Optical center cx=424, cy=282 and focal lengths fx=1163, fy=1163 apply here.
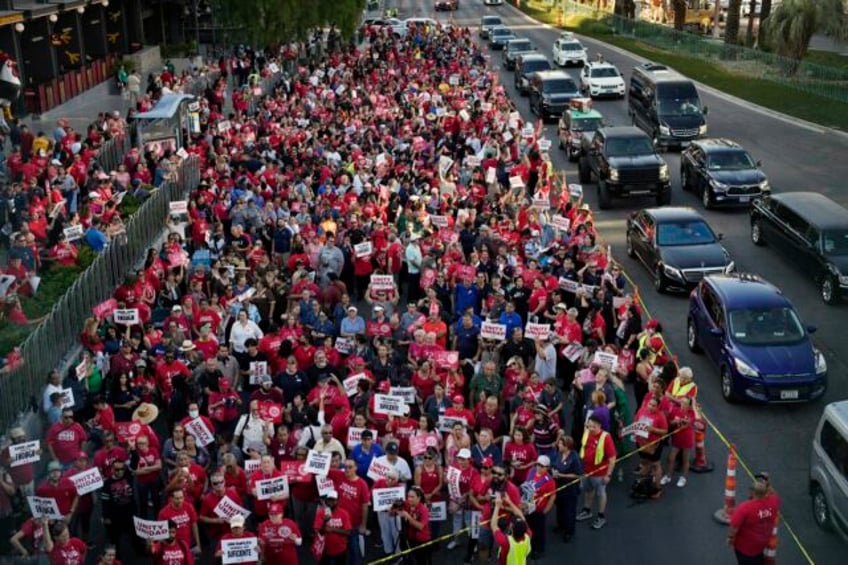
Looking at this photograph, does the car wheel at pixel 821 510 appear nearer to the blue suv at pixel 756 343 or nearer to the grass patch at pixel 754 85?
the blue suv at pixel 756 343

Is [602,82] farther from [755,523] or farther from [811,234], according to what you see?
[755,523]

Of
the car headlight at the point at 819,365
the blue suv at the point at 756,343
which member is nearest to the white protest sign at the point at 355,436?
the blue suv at the point at 756,343

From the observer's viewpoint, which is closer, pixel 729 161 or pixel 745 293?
pixel 745 293

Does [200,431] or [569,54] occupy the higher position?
[200,431]

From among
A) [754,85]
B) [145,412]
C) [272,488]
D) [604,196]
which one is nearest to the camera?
[272,488]

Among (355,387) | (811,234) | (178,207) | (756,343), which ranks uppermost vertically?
(178,207)

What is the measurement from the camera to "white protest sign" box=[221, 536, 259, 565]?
11438mm

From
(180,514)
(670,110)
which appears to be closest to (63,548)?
(180,514)

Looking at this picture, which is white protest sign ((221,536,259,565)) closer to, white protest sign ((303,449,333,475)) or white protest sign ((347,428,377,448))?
white protest sign ((303,449,333,475))

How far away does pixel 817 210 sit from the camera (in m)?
23.6

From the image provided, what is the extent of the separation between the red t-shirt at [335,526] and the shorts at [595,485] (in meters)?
3.28

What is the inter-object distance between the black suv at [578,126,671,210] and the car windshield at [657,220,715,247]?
18.9ft

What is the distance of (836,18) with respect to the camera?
54.3 meters

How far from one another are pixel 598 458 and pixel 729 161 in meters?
17.4
